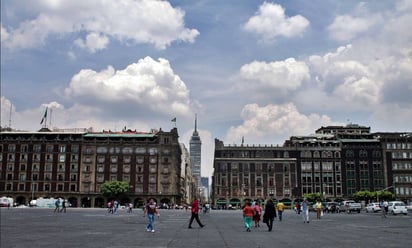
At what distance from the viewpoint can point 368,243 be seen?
16938 millimetres

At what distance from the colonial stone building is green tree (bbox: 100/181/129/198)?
11.8ft

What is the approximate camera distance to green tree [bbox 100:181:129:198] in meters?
117

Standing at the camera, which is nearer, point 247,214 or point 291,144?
point 247,214

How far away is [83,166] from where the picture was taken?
406 ft

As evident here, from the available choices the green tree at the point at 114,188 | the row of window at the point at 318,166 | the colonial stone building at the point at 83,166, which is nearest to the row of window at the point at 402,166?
the row of window at the point at 318,166

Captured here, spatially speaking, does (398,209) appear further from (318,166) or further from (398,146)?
(398,146)

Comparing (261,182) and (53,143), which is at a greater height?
(53,143)

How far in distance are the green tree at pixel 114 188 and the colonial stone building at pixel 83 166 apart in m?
3.58

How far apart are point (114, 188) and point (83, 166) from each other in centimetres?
1248

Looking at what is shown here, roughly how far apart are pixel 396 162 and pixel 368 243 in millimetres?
118975

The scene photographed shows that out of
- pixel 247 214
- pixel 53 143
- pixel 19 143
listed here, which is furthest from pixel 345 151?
pixel 247 214

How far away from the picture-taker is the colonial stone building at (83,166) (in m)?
122

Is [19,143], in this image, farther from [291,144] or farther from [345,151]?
[345,151]

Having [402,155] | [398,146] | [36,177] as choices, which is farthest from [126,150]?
[402,155]
